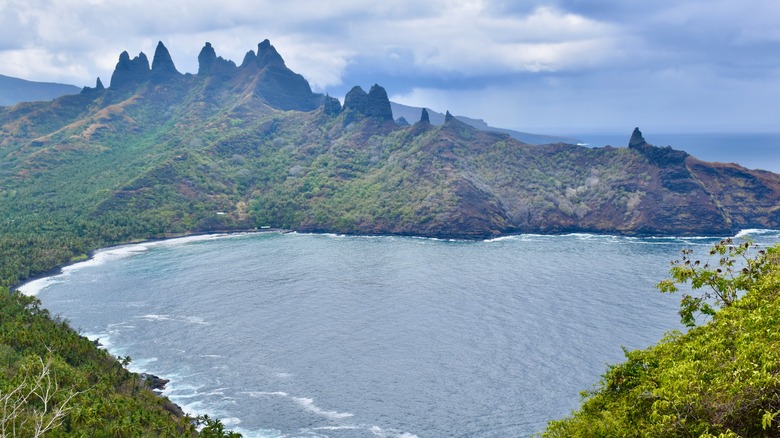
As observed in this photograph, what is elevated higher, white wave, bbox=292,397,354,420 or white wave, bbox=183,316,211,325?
white wave, bbox=183,316,211,325

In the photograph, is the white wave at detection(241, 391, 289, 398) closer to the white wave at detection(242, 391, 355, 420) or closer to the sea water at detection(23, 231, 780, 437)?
the white wave at detection(242, 391, 355, 420)

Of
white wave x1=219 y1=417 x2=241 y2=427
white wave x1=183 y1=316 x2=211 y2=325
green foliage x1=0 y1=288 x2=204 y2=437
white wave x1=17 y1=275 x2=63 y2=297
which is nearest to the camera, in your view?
green foliage x1=0 y1=288 x2=204 y2=437

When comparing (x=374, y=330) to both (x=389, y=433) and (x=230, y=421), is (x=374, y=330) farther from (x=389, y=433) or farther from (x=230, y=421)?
(x=230, y=421)

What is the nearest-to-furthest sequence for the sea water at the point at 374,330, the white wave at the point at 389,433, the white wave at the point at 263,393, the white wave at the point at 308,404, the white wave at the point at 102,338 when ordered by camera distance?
the white wave at the point at 389,433 → the white wave at the point at 308,404 → the sea water at the point at 374,330 → the white wave at the point at 263,393 → the white wave at the point at 102,338

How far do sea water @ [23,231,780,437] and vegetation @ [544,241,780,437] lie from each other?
129 ft

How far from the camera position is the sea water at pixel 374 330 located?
8331 cm

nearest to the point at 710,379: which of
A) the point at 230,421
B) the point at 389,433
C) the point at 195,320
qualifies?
the point at 389,433

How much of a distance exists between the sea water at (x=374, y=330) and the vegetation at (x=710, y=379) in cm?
3941

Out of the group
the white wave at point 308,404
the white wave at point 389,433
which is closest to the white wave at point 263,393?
the white wave at point 308,404

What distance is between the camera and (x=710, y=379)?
31.5 m

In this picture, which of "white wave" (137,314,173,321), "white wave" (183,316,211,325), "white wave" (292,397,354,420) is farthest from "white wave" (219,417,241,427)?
"white wave" (137,314,173,321)

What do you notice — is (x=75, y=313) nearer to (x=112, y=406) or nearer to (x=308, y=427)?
(x=112, y=406)

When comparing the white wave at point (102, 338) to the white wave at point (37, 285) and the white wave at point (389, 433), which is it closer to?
the white wave at point (37, 285)

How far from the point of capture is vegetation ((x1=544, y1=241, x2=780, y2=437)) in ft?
93.2
